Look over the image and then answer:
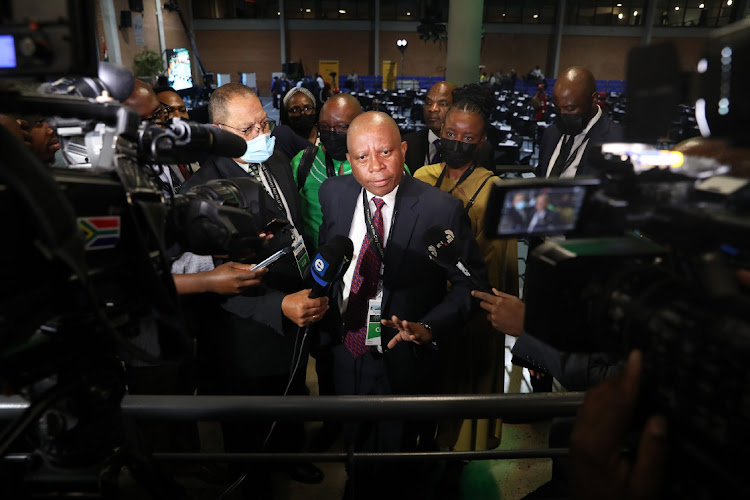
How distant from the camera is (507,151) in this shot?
5871 mm

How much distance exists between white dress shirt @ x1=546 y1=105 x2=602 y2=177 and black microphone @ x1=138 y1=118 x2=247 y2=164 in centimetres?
253

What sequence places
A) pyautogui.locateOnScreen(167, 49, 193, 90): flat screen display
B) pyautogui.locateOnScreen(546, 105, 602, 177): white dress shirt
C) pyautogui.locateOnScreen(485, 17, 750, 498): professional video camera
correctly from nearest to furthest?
pyautogui.locateOnScreen(485, 17, 750, 498): professional video camera → pyautogui.locateOnScreen(546, 105, 602, 177): white dress shirt → pyautogui.locateOnScreen(167, 49, 193, 90): flat screen display

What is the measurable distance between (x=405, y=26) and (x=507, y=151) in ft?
60.5

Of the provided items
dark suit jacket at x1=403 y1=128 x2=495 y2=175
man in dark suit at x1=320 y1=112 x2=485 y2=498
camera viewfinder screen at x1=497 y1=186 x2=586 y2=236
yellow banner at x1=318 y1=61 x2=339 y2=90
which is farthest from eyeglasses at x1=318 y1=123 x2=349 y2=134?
yellow banner at x1=318 y1=61 x2=339 y2=90

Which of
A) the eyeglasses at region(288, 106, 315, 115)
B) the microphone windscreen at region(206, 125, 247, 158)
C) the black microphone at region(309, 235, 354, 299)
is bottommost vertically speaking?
the black microphone at region(309, 235, 354, 299)

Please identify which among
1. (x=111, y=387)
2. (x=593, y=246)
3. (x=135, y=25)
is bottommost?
(x=111, y=387)

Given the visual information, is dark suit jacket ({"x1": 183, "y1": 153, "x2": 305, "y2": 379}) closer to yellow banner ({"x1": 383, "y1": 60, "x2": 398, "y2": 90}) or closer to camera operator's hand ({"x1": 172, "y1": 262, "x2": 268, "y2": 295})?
camera operator's hand ({"x1": 172, "y1": 262, "x2": 268, "y2": 295})

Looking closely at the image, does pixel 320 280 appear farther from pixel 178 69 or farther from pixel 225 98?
pixel 178 69

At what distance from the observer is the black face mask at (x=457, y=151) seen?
241 centimetres

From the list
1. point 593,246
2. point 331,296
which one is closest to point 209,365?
point 331,296

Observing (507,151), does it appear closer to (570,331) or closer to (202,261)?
(202,261)

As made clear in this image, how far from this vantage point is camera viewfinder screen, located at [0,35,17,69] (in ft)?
2.02

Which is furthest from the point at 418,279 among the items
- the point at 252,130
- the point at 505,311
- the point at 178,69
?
the point at 178,69

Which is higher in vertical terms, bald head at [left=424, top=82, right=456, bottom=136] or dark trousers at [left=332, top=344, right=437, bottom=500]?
bald head at [left=424, top=82, right=456, bottom=136]
